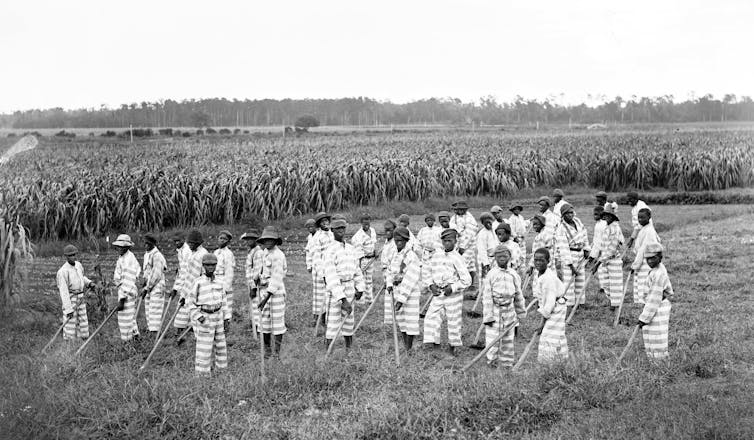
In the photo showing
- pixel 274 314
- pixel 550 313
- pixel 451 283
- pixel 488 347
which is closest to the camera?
pixel 488 347

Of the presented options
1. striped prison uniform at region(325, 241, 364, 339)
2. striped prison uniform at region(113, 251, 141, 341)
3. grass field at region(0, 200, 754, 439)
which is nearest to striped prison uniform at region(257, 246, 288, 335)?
grass field at region(0, 200, 754, 439)

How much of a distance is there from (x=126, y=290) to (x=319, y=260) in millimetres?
3026

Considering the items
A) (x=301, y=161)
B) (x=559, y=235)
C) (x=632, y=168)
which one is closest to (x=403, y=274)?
(x=559, y=235)

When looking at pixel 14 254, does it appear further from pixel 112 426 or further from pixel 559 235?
pixel 559 235

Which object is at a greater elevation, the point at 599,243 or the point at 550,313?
the point at 599,243

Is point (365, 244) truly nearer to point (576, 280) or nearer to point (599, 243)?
point (576, 280)

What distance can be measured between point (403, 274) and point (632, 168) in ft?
80.2

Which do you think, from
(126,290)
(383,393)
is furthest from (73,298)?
(383,393)

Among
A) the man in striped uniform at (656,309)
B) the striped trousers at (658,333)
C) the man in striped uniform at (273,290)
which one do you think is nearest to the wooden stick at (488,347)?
the man in striped uniform at (656,309)

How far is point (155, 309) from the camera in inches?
448

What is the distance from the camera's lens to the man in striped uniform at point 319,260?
11.8 meters

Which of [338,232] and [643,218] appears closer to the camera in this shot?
[338,232]

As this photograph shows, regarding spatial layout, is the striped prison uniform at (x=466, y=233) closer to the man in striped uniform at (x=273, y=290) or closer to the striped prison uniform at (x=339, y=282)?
the striped prison uniform at (x=339, y=282)

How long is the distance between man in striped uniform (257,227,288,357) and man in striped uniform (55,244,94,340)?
2.84m
